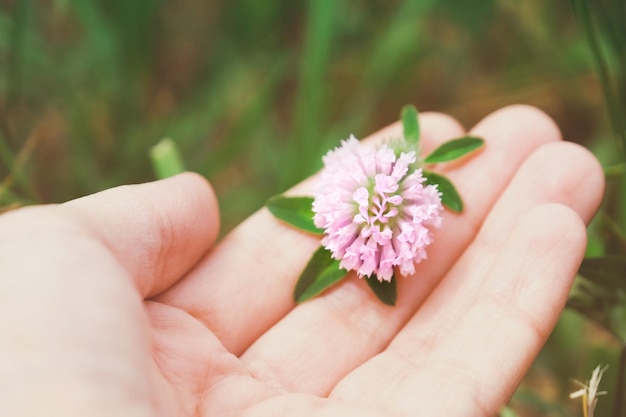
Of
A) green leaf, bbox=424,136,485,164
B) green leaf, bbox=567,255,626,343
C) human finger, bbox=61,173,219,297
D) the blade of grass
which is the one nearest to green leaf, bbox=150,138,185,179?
human finger, bbox=61,173,219,297

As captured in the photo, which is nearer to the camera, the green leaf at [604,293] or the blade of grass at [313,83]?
the green leaf at [604,293]

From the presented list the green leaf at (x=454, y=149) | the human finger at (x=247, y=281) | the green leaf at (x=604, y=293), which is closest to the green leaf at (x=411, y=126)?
the green leaf at (x=454, y=149)

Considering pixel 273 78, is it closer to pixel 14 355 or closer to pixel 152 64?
pixel 152 64

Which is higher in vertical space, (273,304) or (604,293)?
(273,304)

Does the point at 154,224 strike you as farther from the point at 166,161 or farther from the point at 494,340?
the point at 494,340

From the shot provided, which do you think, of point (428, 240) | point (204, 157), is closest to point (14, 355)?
point (428, 240)

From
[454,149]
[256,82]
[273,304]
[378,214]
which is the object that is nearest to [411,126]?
[454,149]

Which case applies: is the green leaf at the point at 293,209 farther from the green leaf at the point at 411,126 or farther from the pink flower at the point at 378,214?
the green leaf at the point at 411,126
